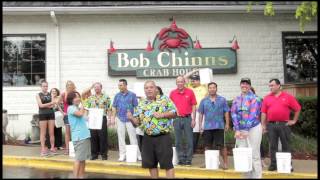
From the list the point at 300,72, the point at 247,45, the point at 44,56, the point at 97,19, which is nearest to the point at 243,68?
the point at 247,45

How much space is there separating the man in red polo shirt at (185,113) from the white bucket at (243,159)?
4.25 feet

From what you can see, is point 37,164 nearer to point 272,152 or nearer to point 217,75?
point 272,152

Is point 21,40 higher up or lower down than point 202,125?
higher up

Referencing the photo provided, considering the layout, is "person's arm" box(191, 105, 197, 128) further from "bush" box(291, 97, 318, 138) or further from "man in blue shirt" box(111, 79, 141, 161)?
"bush" box(291, 97, 318, 138)

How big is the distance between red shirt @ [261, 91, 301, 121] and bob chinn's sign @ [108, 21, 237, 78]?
4.64m

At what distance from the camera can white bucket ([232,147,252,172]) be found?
28.2ft

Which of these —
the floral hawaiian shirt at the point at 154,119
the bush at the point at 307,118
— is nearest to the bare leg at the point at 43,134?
the floral hawaiian shirt at the point at 154,119

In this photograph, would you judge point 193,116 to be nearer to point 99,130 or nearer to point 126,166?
point 126,166

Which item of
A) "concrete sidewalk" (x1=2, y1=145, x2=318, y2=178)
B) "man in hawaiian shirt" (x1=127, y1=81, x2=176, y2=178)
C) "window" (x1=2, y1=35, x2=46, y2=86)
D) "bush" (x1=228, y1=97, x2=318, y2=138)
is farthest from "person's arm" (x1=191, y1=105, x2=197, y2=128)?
"window" (x1=2, y1=35, x2=46, y2=86)

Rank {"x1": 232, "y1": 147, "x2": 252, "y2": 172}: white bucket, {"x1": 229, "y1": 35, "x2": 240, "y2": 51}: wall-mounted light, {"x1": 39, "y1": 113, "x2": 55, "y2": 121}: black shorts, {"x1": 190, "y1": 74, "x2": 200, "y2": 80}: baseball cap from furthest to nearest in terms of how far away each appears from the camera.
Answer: {"x1": 229, "y1": 35, "x2": 240, "y2": 51}: wall-mounted light < {"x1": 39, "y1": 113, "x2": 55, "y2": 121}: black shorts < {"x1": 190, "y1": 74, "x2": 200, "y2": 80}: baseball cap < {"x1": 232, "y1": 147, "x2": 252, "y2": 172}: white bucket

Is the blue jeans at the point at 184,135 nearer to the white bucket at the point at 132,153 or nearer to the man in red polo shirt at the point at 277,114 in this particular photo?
the white bucket at the point at 132,153

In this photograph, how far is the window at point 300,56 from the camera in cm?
1431

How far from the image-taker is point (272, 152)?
9.45 meters

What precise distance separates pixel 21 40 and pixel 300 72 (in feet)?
25.6
